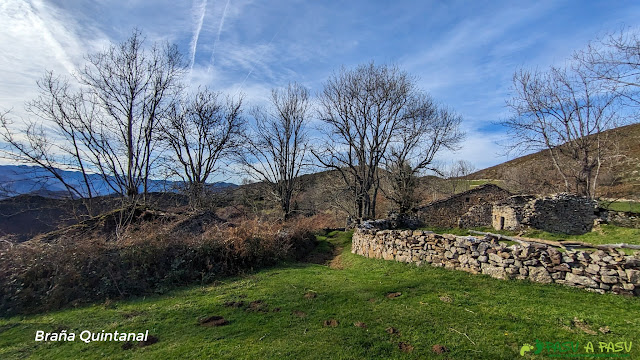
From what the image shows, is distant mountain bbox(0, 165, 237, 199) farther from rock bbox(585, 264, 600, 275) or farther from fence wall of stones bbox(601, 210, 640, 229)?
fence wall of stones bbox(601, 210, 640, 229)

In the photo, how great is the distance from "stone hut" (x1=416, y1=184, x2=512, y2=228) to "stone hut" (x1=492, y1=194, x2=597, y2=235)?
391cm

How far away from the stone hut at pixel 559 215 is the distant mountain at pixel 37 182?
23124 millimetres

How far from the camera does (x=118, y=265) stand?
7.36 m

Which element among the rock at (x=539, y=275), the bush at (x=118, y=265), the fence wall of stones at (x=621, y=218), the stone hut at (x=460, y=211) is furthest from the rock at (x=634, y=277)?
the stone hut at (x=460, y=211)

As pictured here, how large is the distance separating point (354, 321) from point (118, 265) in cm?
667

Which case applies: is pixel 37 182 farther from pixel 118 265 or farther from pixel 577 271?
pixel 577 271

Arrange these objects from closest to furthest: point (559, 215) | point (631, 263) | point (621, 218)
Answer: point (631, 263) < point (621, 218) < point (559, 215)

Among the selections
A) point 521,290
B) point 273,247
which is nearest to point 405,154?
point 273,247

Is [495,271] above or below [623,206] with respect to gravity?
below

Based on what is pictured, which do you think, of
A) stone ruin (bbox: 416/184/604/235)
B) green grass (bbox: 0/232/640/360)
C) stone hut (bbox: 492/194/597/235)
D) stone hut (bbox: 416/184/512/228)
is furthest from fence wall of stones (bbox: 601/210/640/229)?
green grass (bbox: 0/232/640/360)

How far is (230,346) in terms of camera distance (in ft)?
13.1

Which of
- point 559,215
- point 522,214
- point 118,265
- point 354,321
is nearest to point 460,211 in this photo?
point 522,214

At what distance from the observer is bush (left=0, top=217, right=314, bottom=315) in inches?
252

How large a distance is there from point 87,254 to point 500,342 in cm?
944
